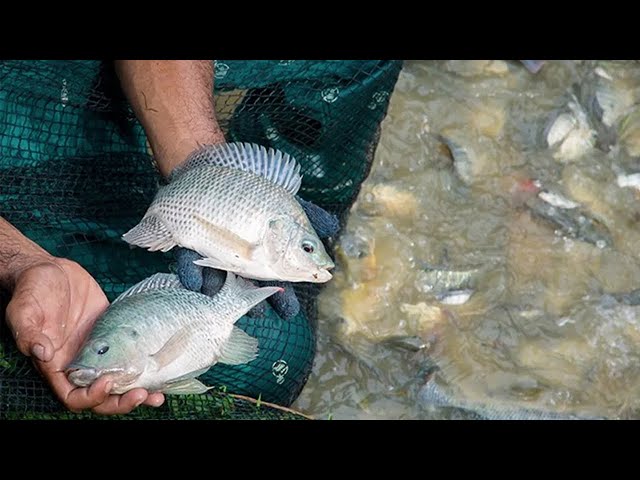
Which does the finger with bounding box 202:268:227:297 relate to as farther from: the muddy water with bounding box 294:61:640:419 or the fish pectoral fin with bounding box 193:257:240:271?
the muddy water with bounding box 294:61:640:419

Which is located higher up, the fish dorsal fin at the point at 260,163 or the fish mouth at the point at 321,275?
the fish dorsal fin at the point at 260,163

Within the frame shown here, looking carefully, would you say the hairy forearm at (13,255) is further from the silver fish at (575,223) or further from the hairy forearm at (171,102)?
the silver fish at (575,223)

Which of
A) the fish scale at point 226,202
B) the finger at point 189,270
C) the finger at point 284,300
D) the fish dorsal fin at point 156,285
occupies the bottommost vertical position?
the finger at point 284,300

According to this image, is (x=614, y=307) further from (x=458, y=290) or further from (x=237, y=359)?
(x=237, y=359)

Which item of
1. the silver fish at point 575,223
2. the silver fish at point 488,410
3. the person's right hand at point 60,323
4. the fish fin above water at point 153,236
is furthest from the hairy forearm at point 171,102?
the silver fish at point 575,223

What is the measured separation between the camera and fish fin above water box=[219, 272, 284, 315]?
3385 mm

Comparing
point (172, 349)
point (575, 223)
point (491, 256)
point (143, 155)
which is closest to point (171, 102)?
point (143, 155)

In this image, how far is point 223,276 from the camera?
3.50m

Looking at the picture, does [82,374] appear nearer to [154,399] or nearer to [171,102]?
[154,399]

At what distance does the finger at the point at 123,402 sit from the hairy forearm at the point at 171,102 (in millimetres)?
1255

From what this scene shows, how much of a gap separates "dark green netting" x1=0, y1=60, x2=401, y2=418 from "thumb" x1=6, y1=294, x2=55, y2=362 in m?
0.82

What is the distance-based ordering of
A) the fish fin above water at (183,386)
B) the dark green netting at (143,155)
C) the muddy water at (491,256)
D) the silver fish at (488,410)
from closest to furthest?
the fish fin above water at (183,386) → the dark green netting at (143,155) → the silver fish at (488,410) → the muddy water at (491,256)

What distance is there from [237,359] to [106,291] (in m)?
0.92

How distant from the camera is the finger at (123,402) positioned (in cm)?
303
